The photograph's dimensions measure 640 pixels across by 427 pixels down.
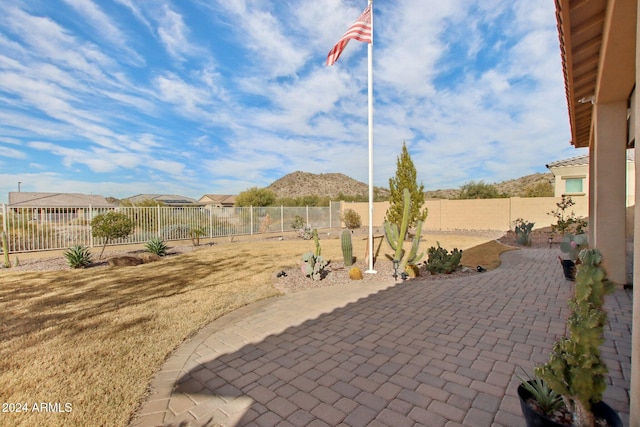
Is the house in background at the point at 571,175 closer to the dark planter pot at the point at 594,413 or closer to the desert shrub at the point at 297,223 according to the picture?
the desert shrub at the point at 297,223

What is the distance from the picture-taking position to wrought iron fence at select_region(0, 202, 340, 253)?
10203 millimetres

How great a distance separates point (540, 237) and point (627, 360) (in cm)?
1391

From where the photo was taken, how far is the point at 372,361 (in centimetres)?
305

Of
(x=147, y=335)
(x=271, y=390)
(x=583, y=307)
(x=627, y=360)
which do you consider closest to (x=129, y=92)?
(x=147, y=335)

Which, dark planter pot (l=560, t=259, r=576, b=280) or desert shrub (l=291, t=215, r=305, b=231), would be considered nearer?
dark planter pot (l=560, t=259, r=576, b=280)

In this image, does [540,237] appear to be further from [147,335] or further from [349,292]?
[147,335]

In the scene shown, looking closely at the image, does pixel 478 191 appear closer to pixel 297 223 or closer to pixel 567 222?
pixel 567 222

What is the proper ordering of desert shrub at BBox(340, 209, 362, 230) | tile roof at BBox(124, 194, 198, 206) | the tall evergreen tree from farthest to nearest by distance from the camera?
tile roof at BBox(124, 194, 198, 206)
desert shrub at BBox(340, 209, 362, 230)
the tall evergreen tree

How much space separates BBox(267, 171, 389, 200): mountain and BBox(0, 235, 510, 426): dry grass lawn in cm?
4804

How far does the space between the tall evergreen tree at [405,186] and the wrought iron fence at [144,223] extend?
320 inches

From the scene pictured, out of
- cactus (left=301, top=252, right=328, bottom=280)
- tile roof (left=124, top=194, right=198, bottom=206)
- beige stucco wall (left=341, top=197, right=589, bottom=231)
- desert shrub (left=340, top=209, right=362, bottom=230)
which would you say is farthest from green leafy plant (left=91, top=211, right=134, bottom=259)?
tile roof (left=124, top=194, right=198, bottom=206)

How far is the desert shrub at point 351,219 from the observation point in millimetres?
23047

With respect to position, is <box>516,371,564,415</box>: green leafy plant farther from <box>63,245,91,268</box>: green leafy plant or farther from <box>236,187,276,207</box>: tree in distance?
<box>236,187,276,207</box>: tree in distance

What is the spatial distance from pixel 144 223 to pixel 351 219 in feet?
48.0
